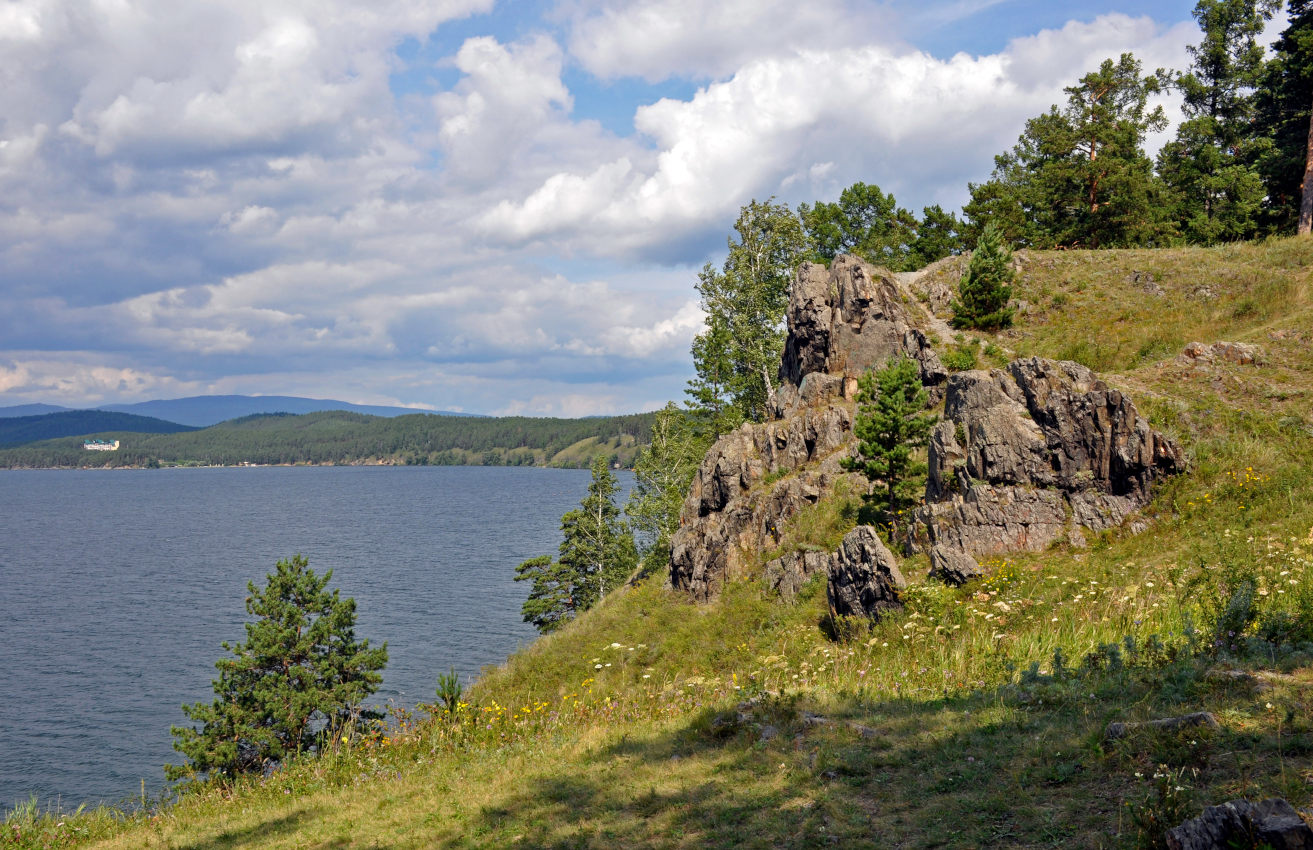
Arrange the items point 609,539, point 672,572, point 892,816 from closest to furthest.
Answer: point 892,816 < point 672,572 < point 609,539

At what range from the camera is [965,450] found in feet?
69.2

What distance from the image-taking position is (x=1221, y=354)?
2205cm

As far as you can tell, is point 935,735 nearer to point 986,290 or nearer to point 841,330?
point 841,330

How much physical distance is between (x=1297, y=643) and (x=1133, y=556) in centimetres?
802

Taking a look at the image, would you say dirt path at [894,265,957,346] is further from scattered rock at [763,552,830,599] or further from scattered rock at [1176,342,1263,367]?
scattered rock at [763,552,830,599]

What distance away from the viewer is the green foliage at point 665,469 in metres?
49.1

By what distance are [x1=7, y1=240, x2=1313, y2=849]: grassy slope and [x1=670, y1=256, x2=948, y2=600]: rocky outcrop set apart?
25.1 feet

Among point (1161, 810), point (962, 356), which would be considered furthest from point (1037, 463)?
point (1161, 810)

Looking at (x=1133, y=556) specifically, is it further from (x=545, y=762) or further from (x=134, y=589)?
(x=134, y=589)

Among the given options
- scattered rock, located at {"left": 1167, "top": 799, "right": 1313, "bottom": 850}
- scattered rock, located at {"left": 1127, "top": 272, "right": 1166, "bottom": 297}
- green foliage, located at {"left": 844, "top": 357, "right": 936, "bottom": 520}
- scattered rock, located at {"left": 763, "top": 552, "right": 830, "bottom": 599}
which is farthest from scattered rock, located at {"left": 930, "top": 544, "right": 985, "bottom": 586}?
scattered rock, located at {"left": 1127, "top": 272, "right": 1166, "bottom": 297}

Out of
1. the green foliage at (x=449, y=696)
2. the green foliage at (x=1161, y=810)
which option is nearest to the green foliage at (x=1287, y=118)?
the green foliage at (x=1161, y=810)

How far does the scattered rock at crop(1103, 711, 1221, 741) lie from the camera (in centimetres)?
633

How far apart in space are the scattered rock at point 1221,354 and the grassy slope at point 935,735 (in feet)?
2.05

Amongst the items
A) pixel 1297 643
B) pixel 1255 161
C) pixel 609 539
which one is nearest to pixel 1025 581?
pixel 1297 643
